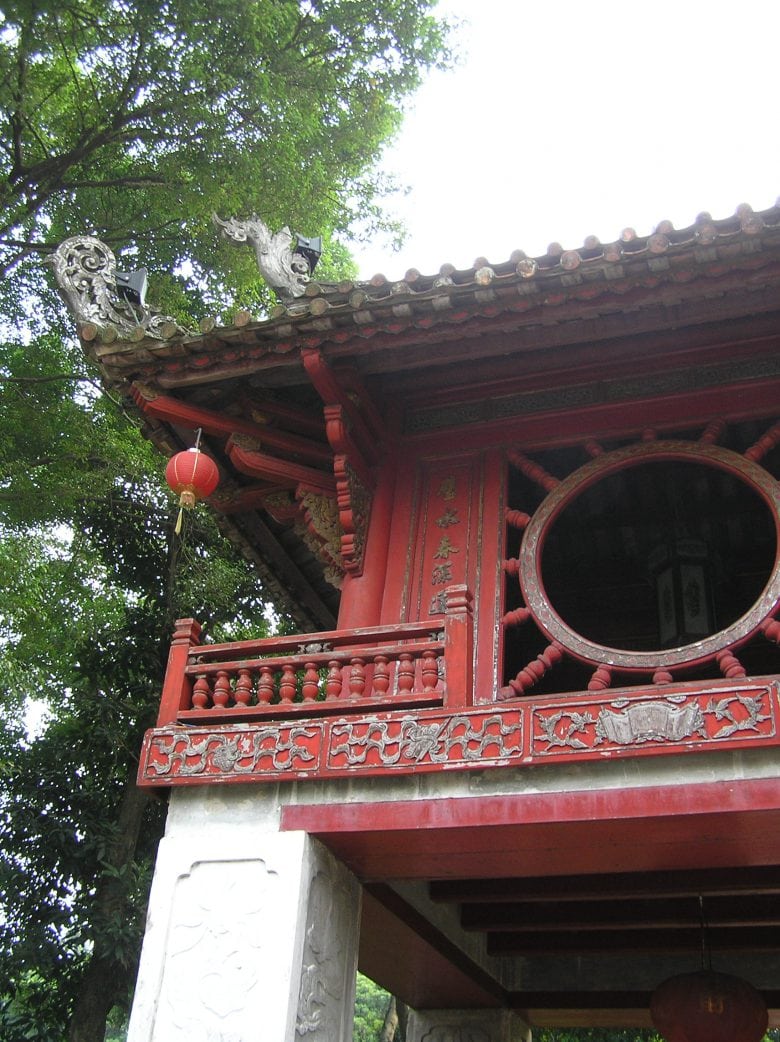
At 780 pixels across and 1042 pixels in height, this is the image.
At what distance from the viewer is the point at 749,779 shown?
164 inches

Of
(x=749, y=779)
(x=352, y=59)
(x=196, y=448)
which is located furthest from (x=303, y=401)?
(x=352, y=59)

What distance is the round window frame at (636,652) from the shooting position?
4871mm

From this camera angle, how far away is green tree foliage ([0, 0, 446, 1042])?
9250 millimetres

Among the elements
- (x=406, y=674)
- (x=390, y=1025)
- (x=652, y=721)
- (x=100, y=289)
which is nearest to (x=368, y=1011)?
(x=390, y=1025)

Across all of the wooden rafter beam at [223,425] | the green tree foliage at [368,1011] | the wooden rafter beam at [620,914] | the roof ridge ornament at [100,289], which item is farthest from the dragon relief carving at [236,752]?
the green tree foliage at [368,1011]

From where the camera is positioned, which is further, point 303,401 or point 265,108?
point 265,108

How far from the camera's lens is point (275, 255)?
634 cm

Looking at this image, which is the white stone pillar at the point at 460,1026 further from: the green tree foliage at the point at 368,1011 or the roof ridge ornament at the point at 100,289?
the green tree foliage at the point at 368,1011

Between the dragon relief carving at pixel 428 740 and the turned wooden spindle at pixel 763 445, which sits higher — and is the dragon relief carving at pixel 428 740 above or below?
below

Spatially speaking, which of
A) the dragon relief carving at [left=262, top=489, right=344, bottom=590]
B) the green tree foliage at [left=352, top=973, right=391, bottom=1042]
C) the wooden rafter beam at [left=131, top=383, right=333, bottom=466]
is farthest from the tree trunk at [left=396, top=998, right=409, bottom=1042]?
the green tree foliage at [left=352, top=973, right=391, bottom=1042]

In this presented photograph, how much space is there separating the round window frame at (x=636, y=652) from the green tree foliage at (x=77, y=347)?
203 inches

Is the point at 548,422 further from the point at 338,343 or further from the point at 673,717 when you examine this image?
the point at 673,717

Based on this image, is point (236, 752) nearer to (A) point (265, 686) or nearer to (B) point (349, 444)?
(A) point (265, 686)

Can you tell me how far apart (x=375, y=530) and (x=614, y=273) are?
6.57 feet
